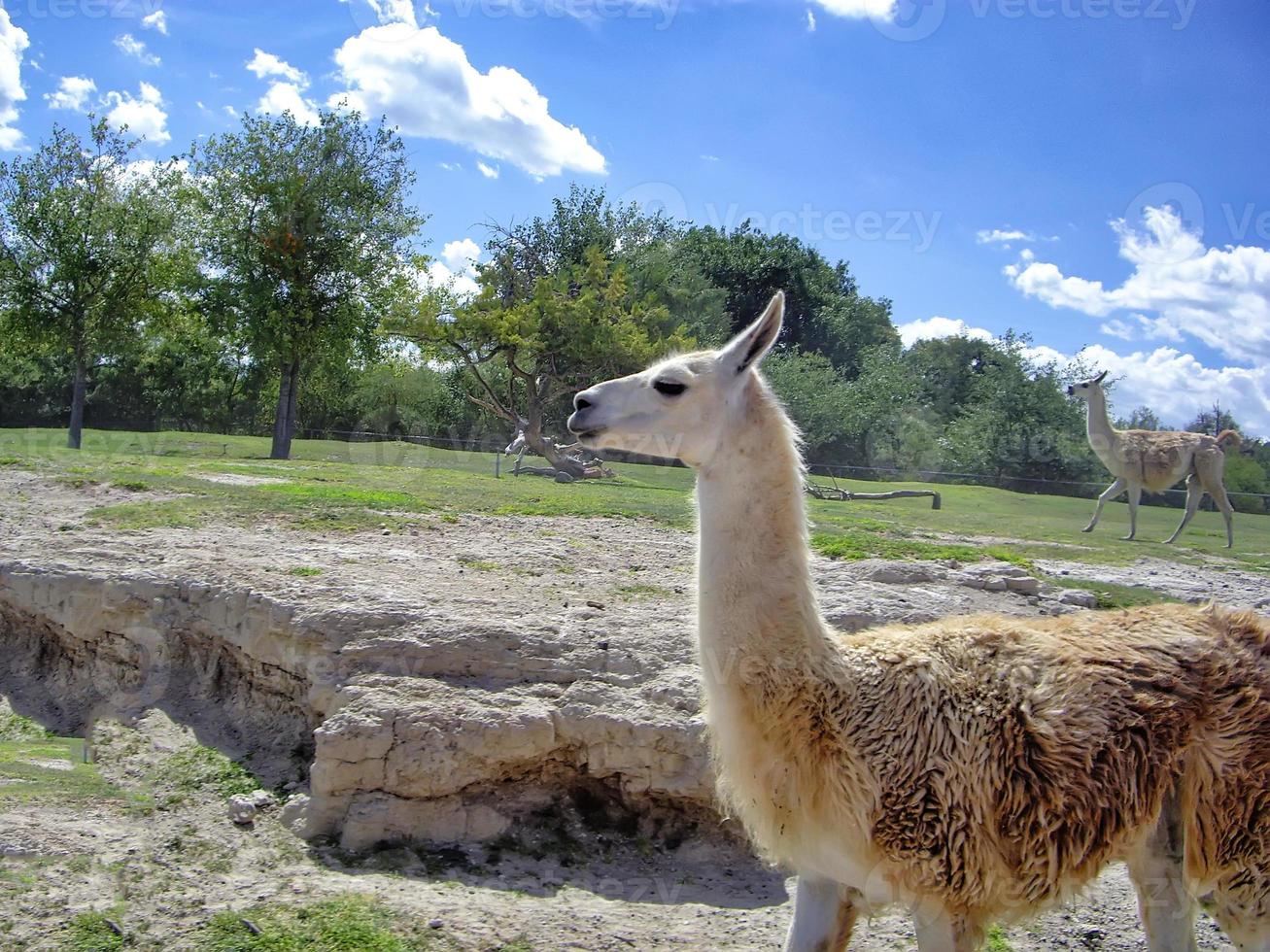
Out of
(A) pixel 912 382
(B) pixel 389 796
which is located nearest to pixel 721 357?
(B) pixel 389 796

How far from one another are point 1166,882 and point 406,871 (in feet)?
12.9

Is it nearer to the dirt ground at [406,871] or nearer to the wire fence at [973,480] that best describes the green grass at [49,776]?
the dirt ground at [406,871]

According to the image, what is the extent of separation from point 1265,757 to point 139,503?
11076 mm

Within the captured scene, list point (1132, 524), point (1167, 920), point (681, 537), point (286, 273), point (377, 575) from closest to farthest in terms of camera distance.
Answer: point (1167, 920)
point (377, 575)
point (681, 537)
point (1132, 524)
point (286, 273)

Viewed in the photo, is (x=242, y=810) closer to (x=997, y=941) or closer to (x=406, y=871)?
(x=406, y=871)

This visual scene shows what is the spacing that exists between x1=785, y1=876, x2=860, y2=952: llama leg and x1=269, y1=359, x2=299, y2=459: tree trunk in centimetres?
2690

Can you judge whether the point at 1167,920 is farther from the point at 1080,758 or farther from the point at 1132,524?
the point at 1132,524

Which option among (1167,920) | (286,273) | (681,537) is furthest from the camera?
(286,273)

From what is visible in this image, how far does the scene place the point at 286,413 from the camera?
101ft

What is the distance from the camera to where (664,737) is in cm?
639

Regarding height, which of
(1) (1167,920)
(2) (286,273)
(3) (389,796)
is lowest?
(3) (389,796)

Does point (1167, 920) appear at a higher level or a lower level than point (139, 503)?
lower

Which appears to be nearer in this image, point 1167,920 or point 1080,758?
point 1080,758

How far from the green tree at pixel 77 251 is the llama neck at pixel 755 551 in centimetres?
2744
